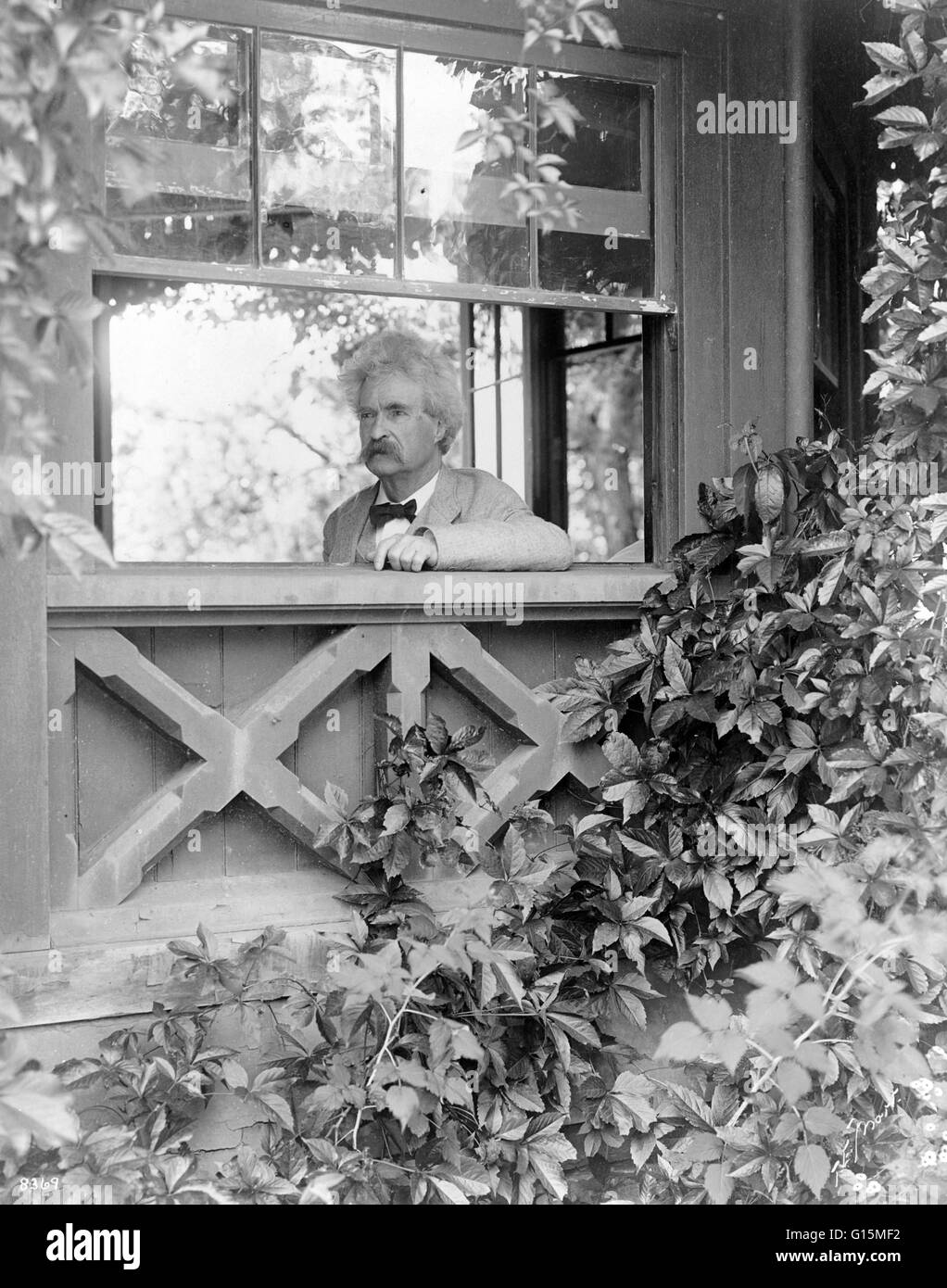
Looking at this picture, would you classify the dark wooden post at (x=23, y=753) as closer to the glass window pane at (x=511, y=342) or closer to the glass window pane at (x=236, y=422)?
the glass window pane at (x=236, y=422)

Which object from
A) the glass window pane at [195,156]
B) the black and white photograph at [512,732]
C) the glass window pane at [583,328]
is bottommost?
the black and white photograph at [512,732]

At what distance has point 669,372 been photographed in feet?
11.5

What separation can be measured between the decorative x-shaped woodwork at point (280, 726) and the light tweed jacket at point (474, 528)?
22 centimetres

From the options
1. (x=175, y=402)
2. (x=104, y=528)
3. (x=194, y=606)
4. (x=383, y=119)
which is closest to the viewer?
(x=194, y=606)

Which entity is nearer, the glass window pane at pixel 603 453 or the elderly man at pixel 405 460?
the elderly man at pixel 405 460

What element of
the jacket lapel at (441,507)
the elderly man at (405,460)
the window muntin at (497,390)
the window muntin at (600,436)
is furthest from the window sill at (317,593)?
the window muntin at (497,390)

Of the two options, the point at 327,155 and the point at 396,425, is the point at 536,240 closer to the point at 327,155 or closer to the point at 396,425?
the point at 327,155

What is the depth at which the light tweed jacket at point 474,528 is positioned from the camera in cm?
328

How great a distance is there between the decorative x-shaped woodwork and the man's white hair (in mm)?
1183

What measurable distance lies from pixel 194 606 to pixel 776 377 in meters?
1.68

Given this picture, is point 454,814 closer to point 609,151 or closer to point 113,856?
point 113,856

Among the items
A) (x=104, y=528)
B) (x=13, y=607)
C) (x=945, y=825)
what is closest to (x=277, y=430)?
(x=104, y=528)

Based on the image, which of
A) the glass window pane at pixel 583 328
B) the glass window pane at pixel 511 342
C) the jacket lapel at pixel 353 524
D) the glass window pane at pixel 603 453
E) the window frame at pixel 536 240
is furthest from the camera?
the glass window pane at pixel 511 342

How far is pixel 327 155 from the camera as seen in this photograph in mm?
3164
